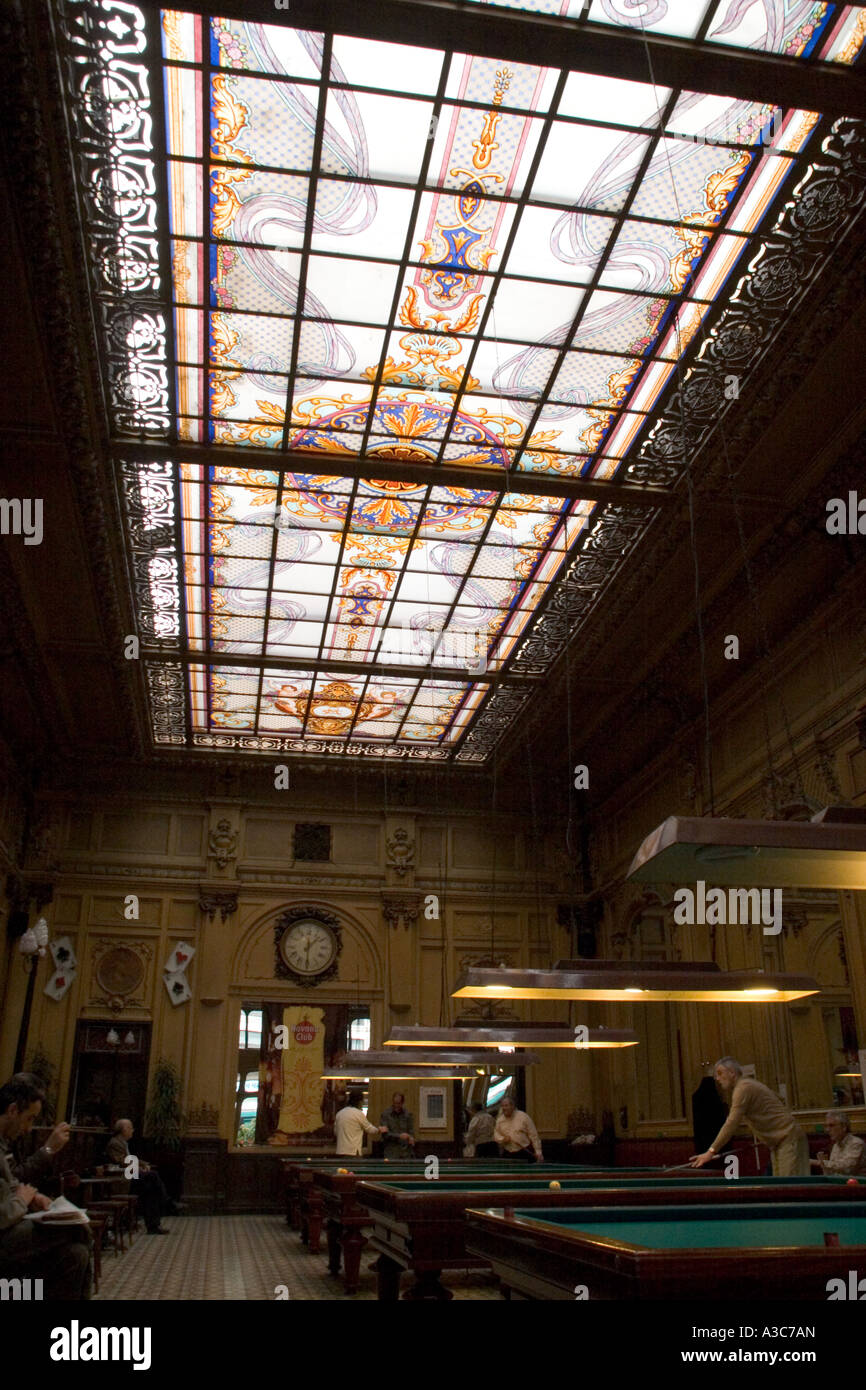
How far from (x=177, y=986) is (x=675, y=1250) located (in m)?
12.3

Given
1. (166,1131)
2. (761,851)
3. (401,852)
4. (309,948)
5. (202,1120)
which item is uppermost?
(401,852)

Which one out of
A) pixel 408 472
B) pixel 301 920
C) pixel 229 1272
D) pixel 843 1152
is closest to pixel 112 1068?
pixel 301 920

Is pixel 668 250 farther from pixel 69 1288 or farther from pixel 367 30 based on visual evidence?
pixel 69 1288

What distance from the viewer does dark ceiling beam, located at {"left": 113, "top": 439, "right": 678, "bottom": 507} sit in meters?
8.73

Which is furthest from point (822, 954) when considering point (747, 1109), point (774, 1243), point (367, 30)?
point (367, 30)

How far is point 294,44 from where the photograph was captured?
5.73m

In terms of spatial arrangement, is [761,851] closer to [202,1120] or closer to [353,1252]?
[353,1252]

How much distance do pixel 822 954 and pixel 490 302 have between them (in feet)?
23.2

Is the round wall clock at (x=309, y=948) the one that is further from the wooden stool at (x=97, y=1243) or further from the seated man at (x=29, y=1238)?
the seated man at (x=29, y=1238)

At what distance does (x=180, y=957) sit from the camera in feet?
47.0

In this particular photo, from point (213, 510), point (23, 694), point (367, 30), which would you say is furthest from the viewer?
point (23, 694)

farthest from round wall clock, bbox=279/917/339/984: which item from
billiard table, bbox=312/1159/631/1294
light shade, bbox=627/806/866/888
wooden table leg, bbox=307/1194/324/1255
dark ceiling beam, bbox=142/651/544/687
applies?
light shade, bbox=627/806/866/888

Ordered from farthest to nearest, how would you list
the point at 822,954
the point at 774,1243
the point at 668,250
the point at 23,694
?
the point at 23,694, the point at 822,954, the point at 668,250, the point at 774,1243

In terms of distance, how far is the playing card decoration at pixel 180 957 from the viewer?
14.3 metres
